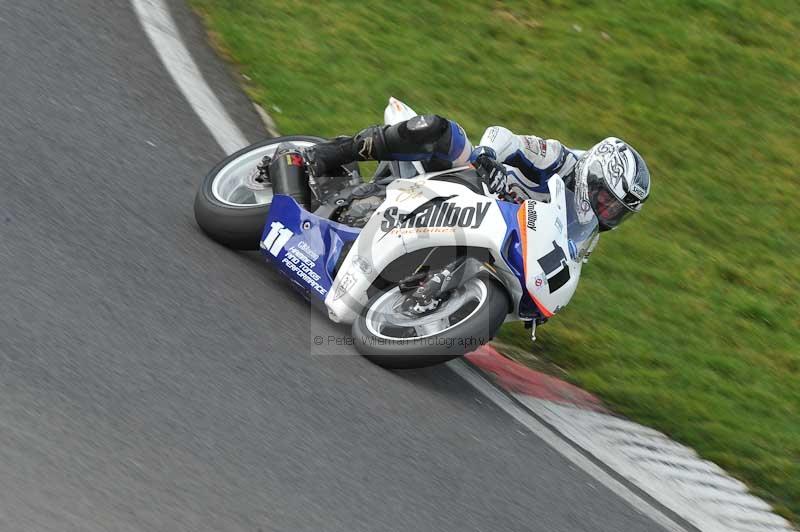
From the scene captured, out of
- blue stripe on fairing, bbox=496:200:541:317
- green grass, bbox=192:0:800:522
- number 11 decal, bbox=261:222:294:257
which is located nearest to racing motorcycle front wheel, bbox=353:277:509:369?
blue stripe on fairing, bbox=496:200:541:317

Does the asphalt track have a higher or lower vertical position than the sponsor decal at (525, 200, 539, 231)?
lower

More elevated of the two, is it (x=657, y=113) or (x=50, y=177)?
(x=50, y=177)

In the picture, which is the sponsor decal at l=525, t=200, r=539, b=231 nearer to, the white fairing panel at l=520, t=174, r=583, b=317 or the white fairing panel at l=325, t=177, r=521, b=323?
the white fairing panel at l=520, t=174, r=583, b=317

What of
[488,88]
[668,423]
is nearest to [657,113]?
[488,88]

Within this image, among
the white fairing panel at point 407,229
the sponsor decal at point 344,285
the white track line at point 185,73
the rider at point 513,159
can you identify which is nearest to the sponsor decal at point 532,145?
the rider at point 513,159

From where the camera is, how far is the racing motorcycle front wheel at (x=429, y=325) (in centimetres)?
517

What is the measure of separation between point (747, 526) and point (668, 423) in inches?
35.9

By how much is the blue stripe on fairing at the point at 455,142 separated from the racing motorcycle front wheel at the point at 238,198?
1.01 m

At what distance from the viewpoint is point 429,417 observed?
517 cm

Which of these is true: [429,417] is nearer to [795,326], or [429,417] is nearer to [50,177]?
[50,177]

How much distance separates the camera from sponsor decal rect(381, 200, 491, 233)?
17.7ft

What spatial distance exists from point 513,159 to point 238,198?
1599mm

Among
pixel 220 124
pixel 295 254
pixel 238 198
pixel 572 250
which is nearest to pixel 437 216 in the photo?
pixel 572 250

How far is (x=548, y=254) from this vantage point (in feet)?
17.5
